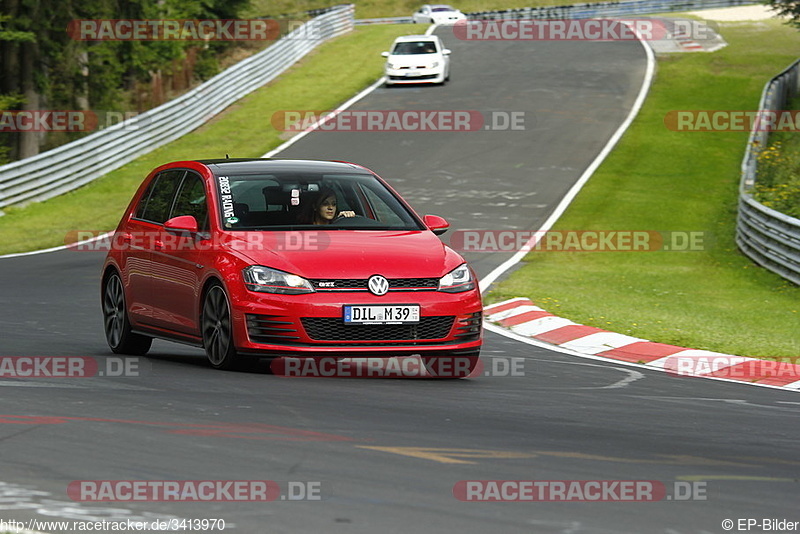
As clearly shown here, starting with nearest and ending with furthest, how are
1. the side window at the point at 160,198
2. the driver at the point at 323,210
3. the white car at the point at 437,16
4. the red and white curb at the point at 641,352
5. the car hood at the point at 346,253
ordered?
the car hood at the point at 346,253 → the driver at the point at 323,210 → the side window at the point at 160,198 → the red and white curb at the point at 641,352 → the white car at the point at 437,16

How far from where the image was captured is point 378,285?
30.8 ft

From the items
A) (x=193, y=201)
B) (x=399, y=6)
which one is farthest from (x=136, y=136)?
(x=399, y=6)

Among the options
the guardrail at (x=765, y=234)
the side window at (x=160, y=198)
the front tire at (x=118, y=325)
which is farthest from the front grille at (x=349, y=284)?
the guardrail at (x=765, y=234)

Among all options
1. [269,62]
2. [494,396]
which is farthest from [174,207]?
[269,62]

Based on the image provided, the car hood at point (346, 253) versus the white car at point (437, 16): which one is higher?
the white car at point (437, 16)

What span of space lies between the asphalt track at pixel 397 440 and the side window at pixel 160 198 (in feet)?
3.80

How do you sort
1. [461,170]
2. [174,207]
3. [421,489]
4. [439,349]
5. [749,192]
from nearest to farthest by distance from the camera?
[421,489] → [439,349] → [174,207] → [749,192] → [461,170]

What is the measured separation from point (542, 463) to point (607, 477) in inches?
15.0

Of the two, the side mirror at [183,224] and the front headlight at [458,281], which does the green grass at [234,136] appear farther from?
the front headlight at [458,281]

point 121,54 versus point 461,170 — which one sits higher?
point 121,54

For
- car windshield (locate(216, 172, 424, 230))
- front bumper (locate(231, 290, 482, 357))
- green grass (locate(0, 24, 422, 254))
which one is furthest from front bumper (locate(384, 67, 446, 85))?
front bumper (locate(231, 290, 482, 357))

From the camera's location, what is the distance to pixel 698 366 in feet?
38.3

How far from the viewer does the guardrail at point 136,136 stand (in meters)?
28.4

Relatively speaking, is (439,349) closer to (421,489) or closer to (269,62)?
(421,489)
